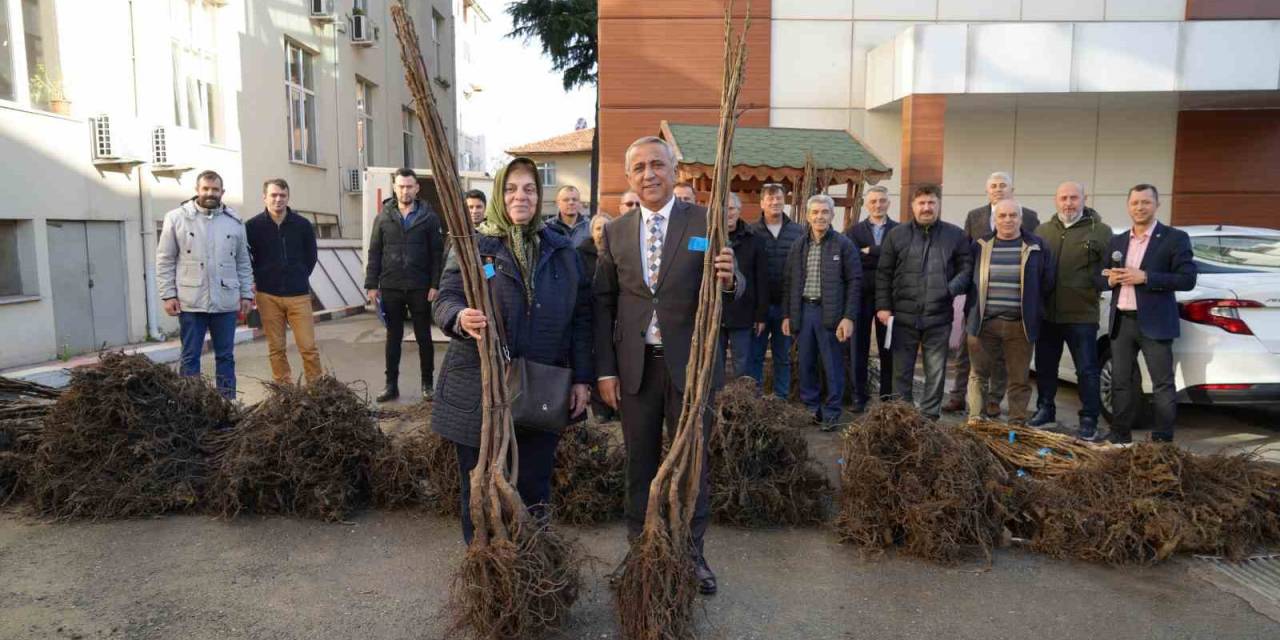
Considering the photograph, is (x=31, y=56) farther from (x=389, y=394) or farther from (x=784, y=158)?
(x=784, y=158)

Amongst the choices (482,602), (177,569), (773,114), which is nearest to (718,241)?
(482,602)

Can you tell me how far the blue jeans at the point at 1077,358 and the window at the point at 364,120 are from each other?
1669 centimetres

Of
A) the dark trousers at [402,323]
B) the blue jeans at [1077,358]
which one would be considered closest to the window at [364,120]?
the dark trousers at [402,323]

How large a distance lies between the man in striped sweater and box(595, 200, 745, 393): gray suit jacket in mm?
3362

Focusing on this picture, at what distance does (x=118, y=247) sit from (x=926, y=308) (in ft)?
31.2

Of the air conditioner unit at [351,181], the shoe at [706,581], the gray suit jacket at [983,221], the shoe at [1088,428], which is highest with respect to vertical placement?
the air conditioner unit at [351,181]

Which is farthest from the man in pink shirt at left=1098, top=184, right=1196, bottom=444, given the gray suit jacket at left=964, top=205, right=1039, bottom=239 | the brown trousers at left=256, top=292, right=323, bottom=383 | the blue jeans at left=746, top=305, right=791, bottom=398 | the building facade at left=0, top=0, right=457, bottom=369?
the building facade at left=0, top=0, right=457, bottom=369

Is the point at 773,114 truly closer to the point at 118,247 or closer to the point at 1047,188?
the point at 1047,188

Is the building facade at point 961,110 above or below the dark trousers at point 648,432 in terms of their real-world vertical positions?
above

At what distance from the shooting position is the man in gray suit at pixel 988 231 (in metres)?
6.38

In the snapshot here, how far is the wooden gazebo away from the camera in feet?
27.0

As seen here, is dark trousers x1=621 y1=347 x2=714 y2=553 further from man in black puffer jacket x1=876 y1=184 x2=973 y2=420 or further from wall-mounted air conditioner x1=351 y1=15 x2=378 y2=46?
wall-mounted air conditioner x1=351 y1=15 x2=378 y2=46

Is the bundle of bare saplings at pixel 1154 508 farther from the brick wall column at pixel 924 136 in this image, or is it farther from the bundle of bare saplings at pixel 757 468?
the brick wall column at pixel 924 136

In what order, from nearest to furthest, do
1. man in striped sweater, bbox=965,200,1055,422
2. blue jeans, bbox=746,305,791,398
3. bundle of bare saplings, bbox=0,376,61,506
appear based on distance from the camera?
bundle of bare saplings, bbox=0,376,61,506
man in striped sweater, bbox=965,200,1055,422
blue jeans, bbox=746,305,791,398
